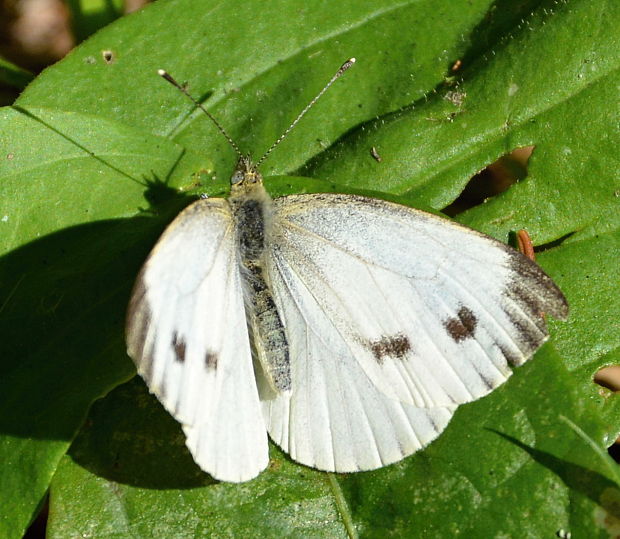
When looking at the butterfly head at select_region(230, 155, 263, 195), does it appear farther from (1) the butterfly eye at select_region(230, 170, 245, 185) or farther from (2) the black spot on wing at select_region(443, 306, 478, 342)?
(2) the black spot on wing at select_region(443, 306, 478, 342)

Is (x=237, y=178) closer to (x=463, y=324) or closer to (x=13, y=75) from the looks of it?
(x=463, y=324)

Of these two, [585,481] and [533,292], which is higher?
[533,292]

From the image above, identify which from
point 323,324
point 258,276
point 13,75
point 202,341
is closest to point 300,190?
point 258,276

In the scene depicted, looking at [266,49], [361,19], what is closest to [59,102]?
[266,49]

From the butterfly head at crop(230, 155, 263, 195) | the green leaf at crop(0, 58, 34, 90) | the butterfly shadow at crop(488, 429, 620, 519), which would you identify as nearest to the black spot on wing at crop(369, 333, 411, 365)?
the butterfly shadow at crop(488, 429, 620, 519)

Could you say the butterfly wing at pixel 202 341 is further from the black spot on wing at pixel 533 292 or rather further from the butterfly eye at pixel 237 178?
the black spot on wing at pixel 533 292

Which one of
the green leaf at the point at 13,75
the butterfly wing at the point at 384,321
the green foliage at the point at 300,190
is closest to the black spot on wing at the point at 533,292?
the butterfly wing at the point at 384,321

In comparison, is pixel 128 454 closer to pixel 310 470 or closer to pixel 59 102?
pixel 310 470
